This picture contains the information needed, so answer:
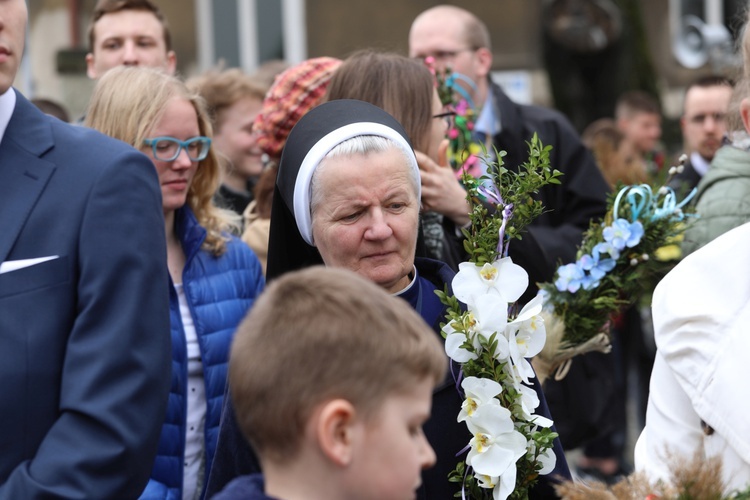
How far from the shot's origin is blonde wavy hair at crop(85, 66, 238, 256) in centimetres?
412

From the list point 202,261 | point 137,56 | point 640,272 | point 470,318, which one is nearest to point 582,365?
point 640,272

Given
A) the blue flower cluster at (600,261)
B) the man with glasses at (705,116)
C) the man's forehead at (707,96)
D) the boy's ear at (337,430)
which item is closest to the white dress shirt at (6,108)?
the boy's ear at (337,430)

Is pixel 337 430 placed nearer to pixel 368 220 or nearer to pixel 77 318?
pixel 77 318

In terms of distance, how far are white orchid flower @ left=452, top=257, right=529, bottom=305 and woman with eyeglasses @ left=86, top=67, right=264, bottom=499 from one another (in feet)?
3.91

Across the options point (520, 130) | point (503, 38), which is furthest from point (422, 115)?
point (503, 38)

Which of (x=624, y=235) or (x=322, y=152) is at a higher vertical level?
(x=322, y=152)

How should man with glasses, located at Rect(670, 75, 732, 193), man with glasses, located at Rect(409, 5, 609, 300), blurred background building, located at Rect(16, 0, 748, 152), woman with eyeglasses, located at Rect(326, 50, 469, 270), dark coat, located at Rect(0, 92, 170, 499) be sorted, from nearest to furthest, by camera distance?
dark coat, located at Rect(0, 92, 170, 499), woman with eyeglasses, located at Rect(326, 50, 469, 270), man with glasses, located at Rect(409, 5, 609, 300), man with glasses, located at Rect(670, 75, 732, 193), blurred background building, located at Rect(16, 0, 748, 152)

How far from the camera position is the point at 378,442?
2123 mm

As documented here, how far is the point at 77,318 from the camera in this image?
2531 mm

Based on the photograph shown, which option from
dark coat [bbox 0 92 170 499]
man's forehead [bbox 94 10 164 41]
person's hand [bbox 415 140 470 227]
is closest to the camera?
dark coat [bbox 0 92 170 499]

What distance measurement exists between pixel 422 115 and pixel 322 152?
0.82 metres

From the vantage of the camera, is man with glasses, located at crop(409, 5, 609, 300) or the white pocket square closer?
the white pocket square

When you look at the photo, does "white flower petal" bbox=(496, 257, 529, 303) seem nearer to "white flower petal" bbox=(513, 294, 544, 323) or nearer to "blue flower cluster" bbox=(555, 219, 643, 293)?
"white flower petal" bbox=(513, 294, 544, 323)

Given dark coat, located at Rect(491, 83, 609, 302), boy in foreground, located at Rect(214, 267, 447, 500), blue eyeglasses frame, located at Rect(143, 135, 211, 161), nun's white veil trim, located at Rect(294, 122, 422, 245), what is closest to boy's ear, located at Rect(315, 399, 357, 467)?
boy in foreground, located at Rect(214, 267, 447, 500)
